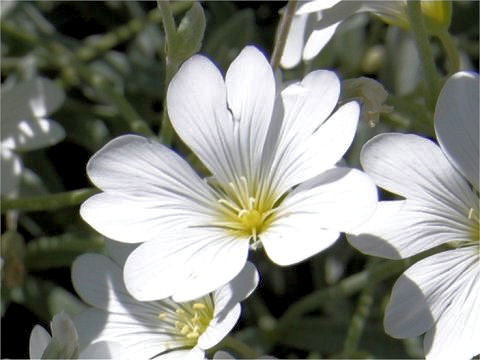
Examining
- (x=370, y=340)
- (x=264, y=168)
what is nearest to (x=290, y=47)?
(x=264, y=168)

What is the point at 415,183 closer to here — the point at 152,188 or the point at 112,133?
the point at 152,188

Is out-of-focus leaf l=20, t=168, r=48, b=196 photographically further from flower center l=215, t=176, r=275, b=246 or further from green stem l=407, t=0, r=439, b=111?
green stem l=407, t=0, r=439, b=111

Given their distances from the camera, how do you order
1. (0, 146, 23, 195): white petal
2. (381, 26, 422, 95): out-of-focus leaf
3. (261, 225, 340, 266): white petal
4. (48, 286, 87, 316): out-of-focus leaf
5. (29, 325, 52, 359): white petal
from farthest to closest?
(381, 26, 422, 95): out-of-focus leaf < (48, 286, 87, 316): out-of-focus leaf < (0, 146, 23, 195): white petal < (29, 325, 52, 359): white petal < (261, 225, 340, 266): white petal

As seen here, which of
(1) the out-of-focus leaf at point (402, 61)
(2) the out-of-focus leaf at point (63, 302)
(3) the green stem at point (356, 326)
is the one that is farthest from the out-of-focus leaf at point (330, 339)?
(1) the out-of-focus leaf at point (402, 61)

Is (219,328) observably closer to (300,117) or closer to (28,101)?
(300,117)

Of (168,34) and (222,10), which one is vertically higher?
(168,34)

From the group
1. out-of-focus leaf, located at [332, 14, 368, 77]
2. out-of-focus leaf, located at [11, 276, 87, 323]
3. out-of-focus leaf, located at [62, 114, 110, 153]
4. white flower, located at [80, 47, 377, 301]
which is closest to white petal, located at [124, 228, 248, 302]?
white flower, located at [80, 47, 377, 301]

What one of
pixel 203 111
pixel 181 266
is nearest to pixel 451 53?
pixel 203 111
